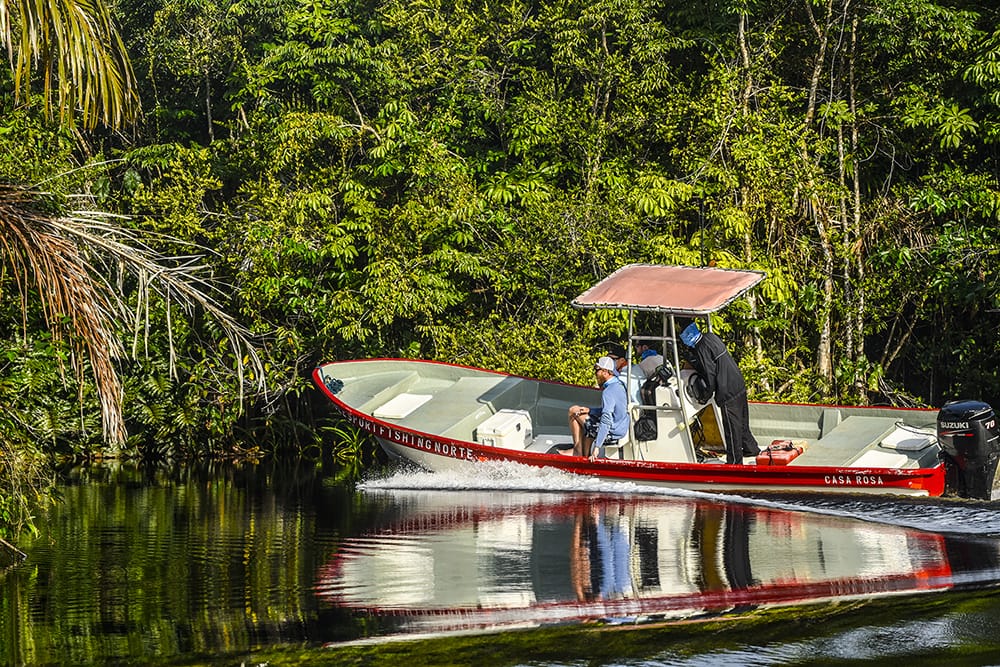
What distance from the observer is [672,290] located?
47.1 ft

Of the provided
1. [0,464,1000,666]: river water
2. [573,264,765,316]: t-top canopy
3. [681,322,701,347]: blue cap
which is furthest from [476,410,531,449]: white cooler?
[681,322,701,347]: blue cap

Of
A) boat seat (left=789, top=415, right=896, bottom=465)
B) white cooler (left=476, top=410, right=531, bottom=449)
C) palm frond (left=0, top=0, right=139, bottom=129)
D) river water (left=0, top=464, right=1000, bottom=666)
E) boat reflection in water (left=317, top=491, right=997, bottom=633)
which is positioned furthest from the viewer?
white cooler (left=476, top=410, right=531, bottom=449)

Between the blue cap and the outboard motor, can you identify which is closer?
the outboard motor

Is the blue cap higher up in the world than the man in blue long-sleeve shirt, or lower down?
higher up

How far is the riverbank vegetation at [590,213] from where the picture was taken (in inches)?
722

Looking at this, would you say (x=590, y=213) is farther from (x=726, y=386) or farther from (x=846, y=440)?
(x=846, y=440)

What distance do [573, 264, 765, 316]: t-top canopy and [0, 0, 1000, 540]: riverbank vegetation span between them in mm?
3222

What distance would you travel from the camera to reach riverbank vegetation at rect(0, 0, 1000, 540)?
60.1 feet

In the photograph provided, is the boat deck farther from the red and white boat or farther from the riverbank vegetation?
the riverbank vegetation

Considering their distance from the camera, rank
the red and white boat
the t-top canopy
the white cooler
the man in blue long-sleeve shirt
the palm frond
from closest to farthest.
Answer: the palm frond → the red and white boat → the t-top canopy → the man in blue long-sleeve shirt → the white cooler

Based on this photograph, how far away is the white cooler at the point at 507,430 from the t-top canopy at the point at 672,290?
199 cm

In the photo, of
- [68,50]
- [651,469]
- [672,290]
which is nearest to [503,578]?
[651,469]

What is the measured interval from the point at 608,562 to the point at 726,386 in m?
3.34

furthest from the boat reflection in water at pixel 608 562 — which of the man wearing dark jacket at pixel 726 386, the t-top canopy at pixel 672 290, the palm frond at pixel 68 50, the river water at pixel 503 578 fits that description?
the palm frond at pixel 68 50
